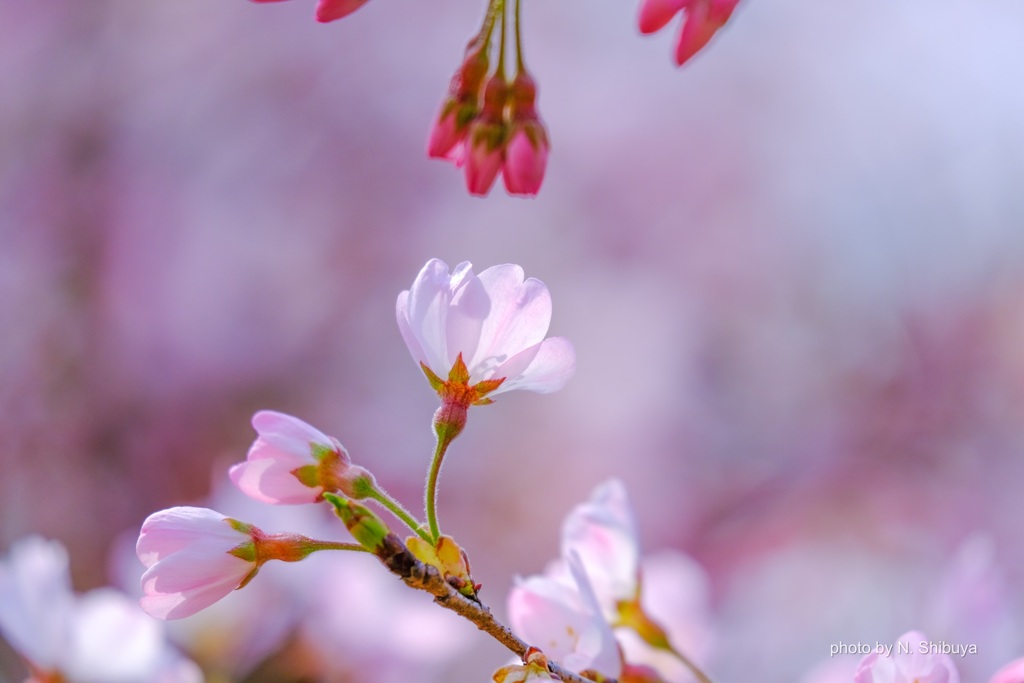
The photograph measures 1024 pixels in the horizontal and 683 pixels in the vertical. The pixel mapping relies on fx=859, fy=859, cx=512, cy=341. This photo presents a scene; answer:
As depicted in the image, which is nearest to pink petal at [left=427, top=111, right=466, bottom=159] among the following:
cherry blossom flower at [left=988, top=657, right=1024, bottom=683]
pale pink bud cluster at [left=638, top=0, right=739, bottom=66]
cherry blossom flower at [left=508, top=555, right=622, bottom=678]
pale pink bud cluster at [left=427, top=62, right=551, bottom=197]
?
pale pink bud cluster at [left=427, top=62, right=551, bottom=197]

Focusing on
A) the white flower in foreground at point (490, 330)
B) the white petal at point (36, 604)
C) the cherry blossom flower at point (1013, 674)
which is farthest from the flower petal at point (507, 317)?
the white petal at point (36, 604)

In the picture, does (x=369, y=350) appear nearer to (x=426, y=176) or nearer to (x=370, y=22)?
(x=426, y=176)

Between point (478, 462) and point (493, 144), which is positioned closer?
point (493, 144)

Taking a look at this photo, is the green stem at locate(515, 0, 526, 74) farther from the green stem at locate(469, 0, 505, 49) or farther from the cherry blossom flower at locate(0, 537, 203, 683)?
the cherry blossom flower at locate(0, 537, 203, 683)

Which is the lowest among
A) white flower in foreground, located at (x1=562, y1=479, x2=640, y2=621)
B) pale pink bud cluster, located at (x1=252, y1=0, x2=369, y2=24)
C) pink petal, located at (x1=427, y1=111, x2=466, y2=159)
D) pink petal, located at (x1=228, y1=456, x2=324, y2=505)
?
pink petal, located at (x1=228, y1=456, x2=324, y2=505)

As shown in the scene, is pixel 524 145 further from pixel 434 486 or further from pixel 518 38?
pixel 434 486

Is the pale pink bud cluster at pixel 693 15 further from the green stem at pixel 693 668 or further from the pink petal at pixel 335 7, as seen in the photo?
the green stem at pixel 693 668

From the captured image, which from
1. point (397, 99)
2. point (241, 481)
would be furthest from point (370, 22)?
point (241, 481)
